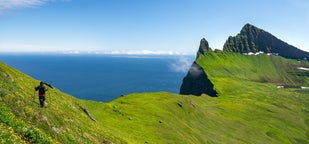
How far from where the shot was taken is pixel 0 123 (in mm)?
25016

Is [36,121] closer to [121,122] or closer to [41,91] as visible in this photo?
[41,91]

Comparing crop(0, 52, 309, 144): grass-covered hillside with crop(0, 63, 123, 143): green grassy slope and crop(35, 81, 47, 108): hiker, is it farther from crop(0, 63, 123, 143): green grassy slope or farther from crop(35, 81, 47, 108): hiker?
crop(35, 81, 47, 108): hiker

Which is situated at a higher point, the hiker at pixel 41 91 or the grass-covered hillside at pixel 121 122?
the hiker at pixel 41 91

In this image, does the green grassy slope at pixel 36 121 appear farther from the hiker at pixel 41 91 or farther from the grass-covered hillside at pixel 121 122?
the hiker at pixel 41 91

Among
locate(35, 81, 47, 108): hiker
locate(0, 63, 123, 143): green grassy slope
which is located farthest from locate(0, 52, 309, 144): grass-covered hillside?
locate(35, 81, 47, 108): hiker

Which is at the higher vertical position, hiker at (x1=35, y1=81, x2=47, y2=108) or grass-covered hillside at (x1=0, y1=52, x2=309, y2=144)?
hiker at (x1=35, y1=81, x2=47, y2=108)

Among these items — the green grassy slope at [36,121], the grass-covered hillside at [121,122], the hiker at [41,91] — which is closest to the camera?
the green grassy slope at [36,121]

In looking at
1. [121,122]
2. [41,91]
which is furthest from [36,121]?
[121,122]

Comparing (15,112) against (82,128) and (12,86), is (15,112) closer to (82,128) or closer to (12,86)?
(12,86)

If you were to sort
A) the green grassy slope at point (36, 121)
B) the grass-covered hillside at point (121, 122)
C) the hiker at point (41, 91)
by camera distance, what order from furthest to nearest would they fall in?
the hiker at point (41, 91) < the grass-covered hillside at point (121, 122) < the green grassy slope at point (36, 121)

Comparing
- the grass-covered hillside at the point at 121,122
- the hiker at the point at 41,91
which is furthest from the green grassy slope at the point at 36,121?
the hiker at the point at 41,91

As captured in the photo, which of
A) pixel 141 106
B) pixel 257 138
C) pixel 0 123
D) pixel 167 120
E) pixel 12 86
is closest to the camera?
pixel 0 123

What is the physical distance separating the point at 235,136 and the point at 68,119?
10789cm

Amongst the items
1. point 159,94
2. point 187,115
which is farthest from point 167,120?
point 159,94
